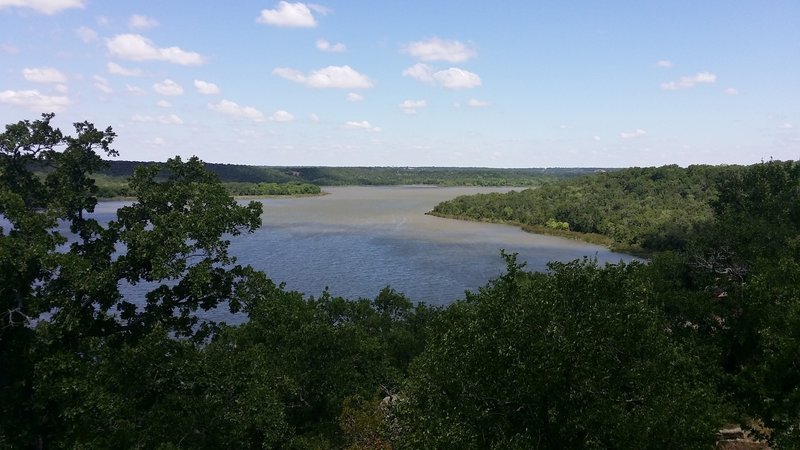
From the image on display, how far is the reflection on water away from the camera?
76000mm

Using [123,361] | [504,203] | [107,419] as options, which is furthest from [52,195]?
[504,203]

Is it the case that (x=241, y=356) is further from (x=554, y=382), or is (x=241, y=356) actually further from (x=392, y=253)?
(x=392, y=253)

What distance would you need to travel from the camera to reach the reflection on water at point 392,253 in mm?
76000

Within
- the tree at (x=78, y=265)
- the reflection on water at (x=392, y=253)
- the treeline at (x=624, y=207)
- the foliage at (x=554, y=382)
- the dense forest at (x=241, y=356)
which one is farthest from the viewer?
the treeline at (x=624, y=207)

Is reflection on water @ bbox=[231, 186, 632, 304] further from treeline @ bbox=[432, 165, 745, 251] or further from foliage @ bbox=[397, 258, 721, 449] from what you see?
foliage @ bbox=[397, 258, 721, 449]

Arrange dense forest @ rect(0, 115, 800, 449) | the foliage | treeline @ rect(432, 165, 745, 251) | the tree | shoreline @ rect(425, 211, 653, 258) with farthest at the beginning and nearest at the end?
treeline @ rect(432, 165, 745, 251) → shoreline @ rect(425, 211, 653, 258) → the tree → dense forest @ rect(0, 115, 800, 449) → the foliage

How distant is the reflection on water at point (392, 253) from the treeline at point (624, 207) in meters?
10.7

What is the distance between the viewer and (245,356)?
2058 centimetres

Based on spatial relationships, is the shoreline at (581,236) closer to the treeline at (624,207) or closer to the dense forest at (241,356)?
the treeline at (624,207)

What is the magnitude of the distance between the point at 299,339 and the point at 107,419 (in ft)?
37.7

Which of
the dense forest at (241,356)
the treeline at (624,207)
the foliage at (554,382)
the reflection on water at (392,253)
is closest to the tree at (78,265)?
the dense forest at (241,356)

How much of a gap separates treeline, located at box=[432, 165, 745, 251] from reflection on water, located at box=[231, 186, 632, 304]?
422 inches

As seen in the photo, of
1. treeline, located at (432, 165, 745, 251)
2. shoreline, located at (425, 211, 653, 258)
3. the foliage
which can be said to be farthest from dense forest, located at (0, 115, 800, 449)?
treeline, located at (432, 165, 745, 251)

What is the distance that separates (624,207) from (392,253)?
84046 mm
